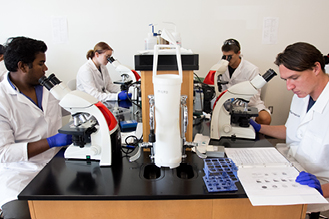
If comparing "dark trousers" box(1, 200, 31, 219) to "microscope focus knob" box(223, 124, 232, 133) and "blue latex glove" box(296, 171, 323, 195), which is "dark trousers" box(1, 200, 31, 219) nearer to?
"microscope focus knob" box(223, 124, 232, 133)

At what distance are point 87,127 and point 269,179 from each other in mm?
895

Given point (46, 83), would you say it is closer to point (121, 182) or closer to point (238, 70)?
point (121, 182)

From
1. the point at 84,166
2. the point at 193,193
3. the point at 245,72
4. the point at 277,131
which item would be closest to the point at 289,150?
the point at 277,131

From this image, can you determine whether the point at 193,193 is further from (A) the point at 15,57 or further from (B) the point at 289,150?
(A) the point at 15,57

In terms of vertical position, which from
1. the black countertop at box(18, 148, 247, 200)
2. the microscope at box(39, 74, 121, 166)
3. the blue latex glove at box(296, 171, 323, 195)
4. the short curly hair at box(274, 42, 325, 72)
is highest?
the short curly hair at box(274, 42, 325, 72)

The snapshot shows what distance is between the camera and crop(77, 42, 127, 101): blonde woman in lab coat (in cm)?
277

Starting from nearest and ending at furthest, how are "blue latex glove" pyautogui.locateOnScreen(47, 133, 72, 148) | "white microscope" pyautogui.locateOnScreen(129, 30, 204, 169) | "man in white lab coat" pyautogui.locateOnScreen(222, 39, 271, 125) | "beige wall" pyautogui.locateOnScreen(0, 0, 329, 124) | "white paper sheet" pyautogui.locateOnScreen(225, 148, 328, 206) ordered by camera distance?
1. "white paper sheet" pyautogui.locateOnScreen(225, 148, 328, 206)
2. "white microscope" pyautogui.locateOnScreen(129, 30, 204, 169)
3. "blue latex glove" pyautogui.locateOnScreen(47, 133, 72, 148)
4. "man in white lab coat" pyautogui.locateOnScreen(222, 39, 271, 125)
5. "beige wall" pyautogui.locateOnScreen(0, 0, 329, 124)

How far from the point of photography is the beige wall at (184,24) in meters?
3.06

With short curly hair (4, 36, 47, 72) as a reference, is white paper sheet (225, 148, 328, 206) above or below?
below

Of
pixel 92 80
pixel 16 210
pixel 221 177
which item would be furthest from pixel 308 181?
pixel 92 80

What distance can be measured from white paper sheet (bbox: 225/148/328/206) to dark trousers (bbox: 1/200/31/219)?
3.58ft

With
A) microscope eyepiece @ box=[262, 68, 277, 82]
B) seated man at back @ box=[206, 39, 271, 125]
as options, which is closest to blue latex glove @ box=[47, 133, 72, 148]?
microscope eyepiece @ box=[262, 68, 277, 82]

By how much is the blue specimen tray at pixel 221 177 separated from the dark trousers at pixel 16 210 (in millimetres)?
938

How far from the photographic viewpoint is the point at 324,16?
121 inches
